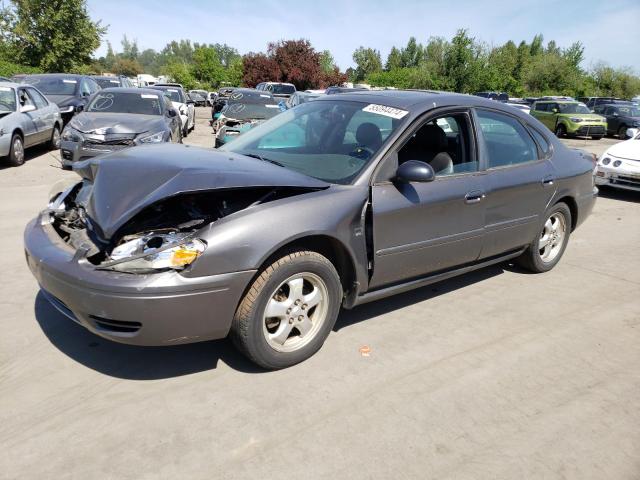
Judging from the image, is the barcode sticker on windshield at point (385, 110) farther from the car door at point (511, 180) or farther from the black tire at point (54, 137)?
Answer: the black tire at point (54, 137)

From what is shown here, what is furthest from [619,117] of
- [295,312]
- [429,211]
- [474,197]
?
[295,312]

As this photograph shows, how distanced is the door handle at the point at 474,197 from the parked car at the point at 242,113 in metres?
6.59

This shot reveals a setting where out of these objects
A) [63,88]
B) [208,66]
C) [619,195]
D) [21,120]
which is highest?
[63,88]

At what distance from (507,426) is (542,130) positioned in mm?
3221

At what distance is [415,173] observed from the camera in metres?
3.51

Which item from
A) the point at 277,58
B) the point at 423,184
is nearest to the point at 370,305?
the point at 423,184

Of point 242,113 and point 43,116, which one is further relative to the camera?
point 242,113

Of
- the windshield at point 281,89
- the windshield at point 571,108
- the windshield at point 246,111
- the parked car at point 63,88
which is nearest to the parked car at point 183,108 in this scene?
the parked car at point 63,88

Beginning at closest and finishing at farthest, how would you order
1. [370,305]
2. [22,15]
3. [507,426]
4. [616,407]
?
[507,426] < [616,407] < [370,305] < [22,15]

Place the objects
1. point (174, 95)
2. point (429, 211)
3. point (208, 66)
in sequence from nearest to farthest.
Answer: point (429, 211) < point (174, 95) < point (208, 66)

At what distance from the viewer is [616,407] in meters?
3.11

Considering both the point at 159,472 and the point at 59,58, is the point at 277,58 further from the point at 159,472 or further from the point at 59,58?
the point at 159,472

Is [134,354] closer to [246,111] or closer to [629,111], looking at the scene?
[246,111]

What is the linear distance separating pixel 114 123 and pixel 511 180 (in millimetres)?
7515
